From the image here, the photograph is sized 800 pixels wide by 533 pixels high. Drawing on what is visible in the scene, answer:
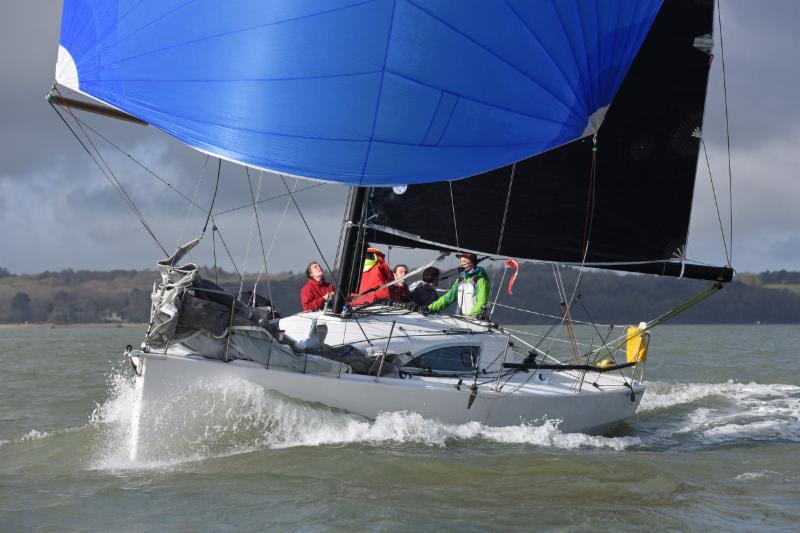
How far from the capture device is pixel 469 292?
11273 mm

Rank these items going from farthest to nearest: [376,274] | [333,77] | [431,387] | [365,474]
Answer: [376,274] < [431,387] < [333,77] < [365,474]

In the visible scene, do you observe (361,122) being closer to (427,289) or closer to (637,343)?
(427,289)

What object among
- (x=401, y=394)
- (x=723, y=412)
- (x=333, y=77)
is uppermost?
(x=333, y=77)

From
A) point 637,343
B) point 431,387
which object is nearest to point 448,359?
point 431,387

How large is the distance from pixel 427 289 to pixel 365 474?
4.50 m

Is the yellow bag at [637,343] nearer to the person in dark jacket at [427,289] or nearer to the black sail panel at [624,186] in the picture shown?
the black sail panel at [624,186]

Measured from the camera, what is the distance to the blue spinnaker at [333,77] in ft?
26.3

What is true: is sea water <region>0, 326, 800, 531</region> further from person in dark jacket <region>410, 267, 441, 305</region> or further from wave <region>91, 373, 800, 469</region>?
person in dark jacket <region>410, 267, 441, 305</region>

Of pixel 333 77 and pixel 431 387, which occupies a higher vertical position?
pixel 333 77

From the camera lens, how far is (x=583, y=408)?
33.0ft

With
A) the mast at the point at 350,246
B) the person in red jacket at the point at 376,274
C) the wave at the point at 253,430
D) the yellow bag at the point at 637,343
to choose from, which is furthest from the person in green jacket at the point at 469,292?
the wave at the point at 253,430

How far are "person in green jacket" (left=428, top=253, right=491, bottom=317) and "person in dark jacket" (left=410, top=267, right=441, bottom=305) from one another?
404 millimetres

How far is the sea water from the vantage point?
21.1 ft

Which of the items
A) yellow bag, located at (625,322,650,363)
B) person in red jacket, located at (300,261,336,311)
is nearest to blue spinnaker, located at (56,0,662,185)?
person in red jacket, located at (300,261,336,311)
